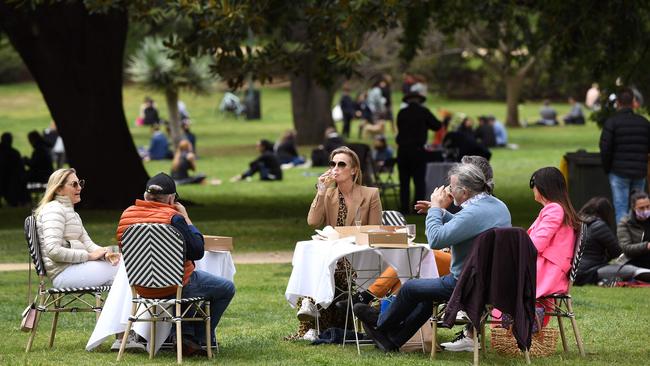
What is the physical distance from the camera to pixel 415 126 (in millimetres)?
22984

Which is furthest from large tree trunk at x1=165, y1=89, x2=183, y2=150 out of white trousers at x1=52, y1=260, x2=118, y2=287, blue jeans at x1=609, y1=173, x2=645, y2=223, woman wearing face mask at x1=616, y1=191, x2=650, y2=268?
white trousers at x1=52, y1=260, x2=118, y2=287

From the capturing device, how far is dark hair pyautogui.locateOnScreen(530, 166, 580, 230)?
10.4 meters

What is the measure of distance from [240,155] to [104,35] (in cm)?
1789

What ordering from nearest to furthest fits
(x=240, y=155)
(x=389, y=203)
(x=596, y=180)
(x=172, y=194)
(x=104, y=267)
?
(x=172, y=194) < (x=104, y=267) < (x=596, y=180) < (x=389, y=203) < (x=240, y=155)

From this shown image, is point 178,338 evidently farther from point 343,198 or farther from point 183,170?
point 183,170

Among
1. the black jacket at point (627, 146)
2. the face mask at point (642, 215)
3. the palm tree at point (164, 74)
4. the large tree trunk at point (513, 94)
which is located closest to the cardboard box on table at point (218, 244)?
the face mask at point (642, 215)

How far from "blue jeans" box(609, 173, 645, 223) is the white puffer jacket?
9.11 m

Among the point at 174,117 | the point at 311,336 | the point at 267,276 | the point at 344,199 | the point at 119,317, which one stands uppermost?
the point at 344,199

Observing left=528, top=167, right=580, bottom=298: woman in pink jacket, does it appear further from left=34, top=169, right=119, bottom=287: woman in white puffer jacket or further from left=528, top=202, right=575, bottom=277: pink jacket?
left=34, top=169, right=119, bottom=287: woman in white puffer jacket

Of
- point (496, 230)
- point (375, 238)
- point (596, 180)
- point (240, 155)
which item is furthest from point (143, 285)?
point (240, 155)

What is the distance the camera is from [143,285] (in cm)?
1003

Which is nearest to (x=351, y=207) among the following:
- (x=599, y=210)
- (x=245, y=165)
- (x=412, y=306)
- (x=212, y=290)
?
(x=412, y=306)

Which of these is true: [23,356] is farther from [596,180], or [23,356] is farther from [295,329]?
[596,180]

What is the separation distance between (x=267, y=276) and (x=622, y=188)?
4957 millimetres
